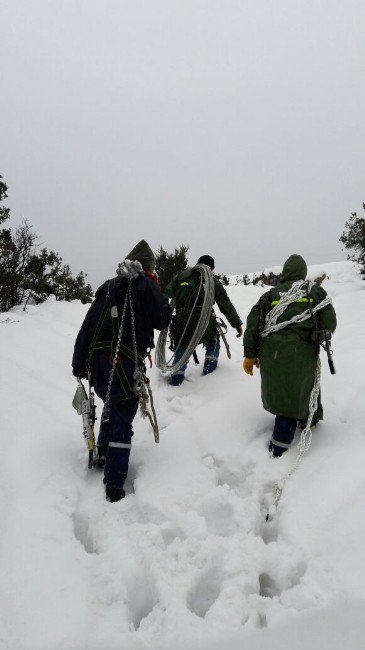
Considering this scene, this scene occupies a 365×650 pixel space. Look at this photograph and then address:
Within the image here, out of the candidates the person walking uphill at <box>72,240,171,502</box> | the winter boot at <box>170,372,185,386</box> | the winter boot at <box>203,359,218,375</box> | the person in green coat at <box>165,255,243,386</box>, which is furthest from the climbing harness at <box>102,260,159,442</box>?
the winter boot at <box>203,359,218,375</box>

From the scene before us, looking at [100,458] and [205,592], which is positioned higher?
[205,592]

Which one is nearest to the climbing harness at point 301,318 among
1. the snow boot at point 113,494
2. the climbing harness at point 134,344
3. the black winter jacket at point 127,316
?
the black winter jacket at point 127,316

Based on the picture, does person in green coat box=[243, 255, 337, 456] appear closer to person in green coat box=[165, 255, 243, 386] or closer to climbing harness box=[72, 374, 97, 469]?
climbing harness box=[72, 374, 97, 469]

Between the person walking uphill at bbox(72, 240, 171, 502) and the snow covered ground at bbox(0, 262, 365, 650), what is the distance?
45 centimetres

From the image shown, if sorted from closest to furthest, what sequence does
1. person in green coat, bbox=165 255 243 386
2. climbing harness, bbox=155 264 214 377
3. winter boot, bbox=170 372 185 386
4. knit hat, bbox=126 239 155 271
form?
1. knit hat, bbox=126 239 155 271
2. climbing harness, bbox=155 264 214 377
3. person in green coat, bbox=165 255 243 386
4. winter boot, bbox=170 372 185 386

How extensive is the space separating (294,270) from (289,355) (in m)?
0.84

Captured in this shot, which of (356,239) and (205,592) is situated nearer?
(205,592)

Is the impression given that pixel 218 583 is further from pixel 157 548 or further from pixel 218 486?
pixel 218 486

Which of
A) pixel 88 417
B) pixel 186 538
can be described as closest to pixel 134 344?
pixel 88 417

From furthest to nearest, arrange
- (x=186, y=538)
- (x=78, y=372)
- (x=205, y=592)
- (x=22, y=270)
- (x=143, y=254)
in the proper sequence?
1. (x=22, y=270)
2. (x=143, y=254)
3. (x=78, y=372)
4. (x=186, y=538)
5. (x=205, y=592)

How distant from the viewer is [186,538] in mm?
2213

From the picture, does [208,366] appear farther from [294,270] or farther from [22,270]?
[22,270]

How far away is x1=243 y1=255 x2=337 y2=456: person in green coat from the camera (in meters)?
2.95

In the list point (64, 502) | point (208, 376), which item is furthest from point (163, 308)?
point (208, 376)
